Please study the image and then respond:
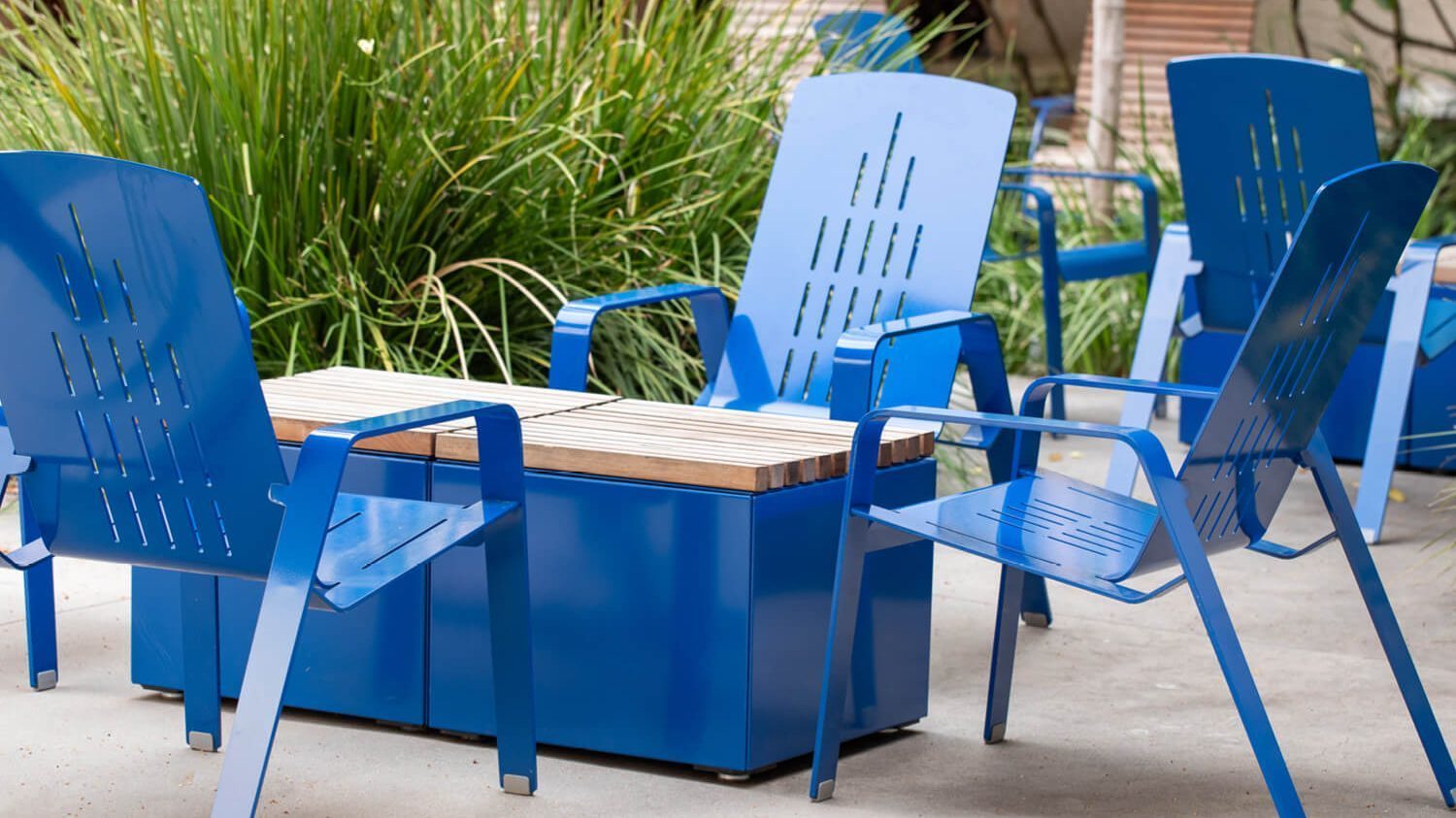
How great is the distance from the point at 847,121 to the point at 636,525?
1684 mm

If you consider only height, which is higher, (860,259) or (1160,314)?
(860,259)

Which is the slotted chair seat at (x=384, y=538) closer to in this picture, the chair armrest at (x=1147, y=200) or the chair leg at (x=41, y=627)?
the chair leg at (x=41, y=627)

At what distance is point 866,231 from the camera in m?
4.16

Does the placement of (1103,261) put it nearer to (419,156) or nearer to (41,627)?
(419,156)

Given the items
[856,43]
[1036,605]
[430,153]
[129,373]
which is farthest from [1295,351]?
[856,43]

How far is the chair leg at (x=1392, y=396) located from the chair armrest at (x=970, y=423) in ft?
7.87

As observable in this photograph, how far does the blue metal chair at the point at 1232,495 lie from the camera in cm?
243

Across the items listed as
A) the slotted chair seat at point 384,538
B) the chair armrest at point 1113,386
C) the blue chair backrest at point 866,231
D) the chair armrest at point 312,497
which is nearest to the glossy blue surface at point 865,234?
the blue chair backrest at point 866,231

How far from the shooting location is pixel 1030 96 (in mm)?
12844

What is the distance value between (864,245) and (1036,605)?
0.89 m

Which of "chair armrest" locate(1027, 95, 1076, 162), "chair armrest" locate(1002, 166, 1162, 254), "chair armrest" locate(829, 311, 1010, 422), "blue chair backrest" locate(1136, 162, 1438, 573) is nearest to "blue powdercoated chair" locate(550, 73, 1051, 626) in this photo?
"chair armrest" locate(829, 311, 1010, 422)

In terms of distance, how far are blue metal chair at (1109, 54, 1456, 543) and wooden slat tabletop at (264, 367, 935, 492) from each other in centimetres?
184

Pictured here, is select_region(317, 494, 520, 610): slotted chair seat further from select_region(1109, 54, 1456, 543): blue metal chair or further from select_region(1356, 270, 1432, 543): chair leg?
select_region(1356, 270, 1432, 543): chair leg

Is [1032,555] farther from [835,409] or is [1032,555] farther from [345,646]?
[345,646]
